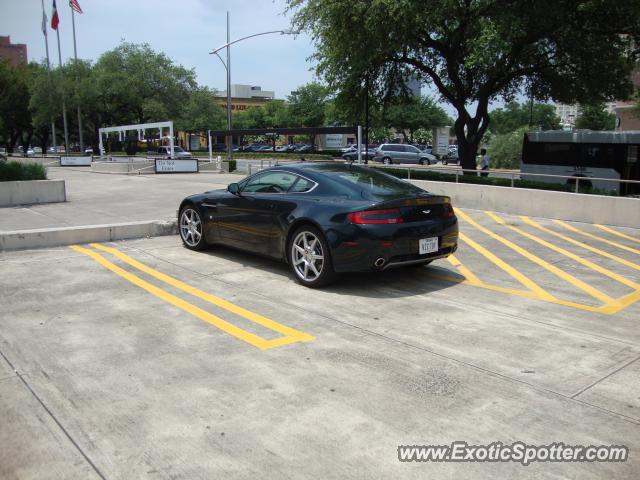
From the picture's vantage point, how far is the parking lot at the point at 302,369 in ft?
10.1

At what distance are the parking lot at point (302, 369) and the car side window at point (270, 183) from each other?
110 cm

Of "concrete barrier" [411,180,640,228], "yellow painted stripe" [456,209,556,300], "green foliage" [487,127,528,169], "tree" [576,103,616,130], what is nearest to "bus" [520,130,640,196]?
"concrete barrier" [411,180,640,228]

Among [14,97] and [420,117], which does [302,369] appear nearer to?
[14,97]

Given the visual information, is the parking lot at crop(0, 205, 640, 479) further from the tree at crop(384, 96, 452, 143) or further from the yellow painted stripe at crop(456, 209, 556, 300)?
the tree at crop(384, 96, 452, 143)

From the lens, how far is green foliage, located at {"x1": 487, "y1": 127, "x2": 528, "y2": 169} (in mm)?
42125

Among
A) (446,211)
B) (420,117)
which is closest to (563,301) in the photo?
(446,211)

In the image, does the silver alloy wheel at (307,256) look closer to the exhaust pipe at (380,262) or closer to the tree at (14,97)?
the exhaust pipe at (380,262)

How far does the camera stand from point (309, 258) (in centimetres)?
654

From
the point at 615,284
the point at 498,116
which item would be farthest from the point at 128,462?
the point at 498,116

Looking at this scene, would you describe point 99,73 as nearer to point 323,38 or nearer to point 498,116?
point 323,38

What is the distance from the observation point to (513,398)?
375 centimetres

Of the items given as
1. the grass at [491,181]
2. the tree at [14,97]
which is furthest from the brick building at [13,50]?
the grass at [491,181]

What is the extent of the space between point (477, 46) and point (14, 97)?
206 feet

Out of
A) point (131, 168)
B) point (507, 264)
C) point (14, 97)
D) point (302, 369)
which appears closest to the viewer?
point (302, 369)
